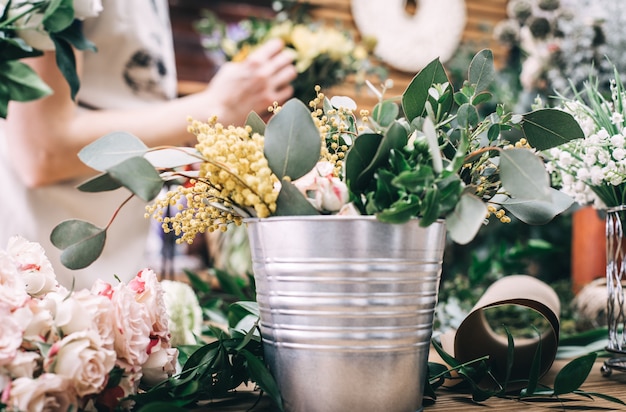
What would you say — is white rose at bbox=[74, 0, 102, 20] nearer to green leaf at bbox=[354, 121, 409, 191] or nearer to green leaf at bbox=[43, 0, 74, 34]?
green leaf at bbox=[43, 0, 74, 34]

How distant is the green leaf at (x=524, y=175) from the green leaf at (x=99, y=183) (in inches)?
11.9

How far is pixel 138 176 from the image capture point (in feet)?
1.55

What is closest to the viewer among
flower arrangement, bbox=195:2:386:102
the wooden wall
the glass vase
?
the glass vase

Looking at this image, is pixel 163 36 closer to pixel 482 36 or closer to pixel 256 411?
pixel 256 411

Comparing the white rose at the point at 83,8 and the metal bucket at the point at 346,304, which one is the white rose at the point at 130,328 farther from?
the white rose at the point at 83,8

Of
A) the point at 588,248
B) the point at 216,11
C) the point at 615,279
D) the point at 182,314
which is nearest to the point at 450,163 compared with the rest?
the point at 615,279

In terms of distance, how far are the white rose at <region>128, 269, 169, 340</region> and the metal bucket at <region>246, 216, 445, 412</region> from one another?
10 cm

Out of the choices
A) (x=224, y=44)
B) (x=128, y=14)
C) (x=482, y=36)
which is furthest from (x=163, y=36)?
(x=482, y=36)

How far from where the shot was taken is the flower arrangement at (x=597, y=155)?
736 millimetres

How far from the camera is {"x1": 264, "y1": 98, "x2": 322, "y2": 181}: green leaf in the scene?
1.62 feet

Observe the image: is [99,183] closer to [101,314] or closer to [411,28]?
[101,314]

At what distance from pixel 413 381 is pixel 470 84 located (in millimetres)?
266

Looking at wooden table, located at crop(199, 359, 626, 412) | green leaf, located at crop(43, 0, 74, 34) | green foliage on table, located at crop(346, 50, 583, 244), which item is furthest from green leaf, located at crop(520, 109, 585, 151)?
green leaf, located at crop(43, 0, 74, 34)

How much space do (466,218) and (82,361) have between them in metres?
0.30
